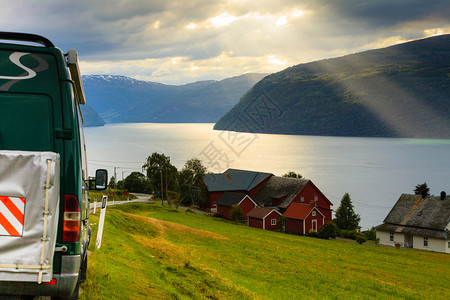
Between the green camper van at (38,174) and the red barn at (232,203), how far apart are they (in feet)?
227

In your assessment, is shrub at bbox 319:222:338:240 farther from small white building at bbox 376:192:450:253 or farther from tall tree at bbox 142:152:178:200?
tall tree at bbox 142:152:178:200

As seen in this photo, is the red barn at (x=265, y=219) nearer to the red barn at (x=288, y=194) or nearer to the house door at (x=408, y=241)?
the red barn at (x=288, y=194)

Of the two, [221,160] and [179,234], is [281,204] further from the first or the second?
[221,160]

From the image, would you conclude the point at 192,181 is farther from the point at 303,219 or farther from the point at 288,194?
the point at 303,219

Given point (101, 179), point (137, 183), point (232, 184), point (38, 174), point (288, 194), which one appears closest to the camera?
point (38, 174)

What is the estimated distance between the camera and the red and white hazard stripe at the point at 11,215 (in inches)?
193

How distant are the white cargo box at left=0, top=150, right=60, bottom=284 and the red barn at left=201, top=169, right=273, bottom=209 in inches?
3038

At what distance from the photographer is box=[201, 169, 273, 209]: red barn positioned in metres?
83.2

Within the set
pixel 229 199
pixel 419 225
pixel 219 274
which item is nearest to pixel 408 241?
pixel 419 225

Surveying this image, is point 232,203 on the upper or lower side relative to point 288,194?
lower

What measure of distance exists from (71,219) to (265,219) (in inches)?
2546

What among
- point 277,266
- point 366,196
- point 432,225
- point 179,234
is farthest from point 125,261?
point 366,196

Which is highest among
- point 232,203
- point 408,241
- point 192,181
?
point 192,181

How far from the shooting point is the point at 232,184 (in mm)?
85875
